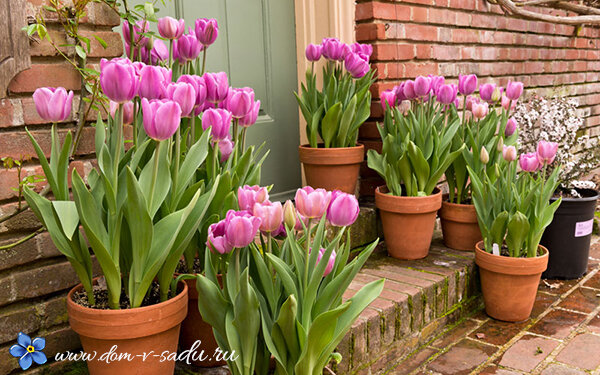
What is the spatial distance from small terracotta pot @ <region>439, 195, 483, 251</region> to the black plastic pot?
0.42 meters

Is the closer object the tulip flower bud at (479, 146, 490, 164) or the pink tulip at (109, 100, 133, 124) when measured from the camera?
the pink tulip at (109, 100, 133, 124)

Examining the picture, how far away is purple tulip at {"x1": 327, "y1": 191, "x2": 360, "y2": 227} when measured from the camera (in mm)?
1309

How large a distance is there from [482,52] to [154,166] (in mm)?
2934

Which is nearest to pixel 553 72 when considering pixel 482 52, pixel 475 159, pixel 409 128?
pixel 482 52

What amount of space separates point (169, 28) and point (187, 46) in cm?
9

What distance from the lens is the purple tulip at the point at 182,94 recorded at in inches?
53.1

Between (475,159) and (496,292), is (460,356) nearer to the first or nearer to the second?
(496,292)

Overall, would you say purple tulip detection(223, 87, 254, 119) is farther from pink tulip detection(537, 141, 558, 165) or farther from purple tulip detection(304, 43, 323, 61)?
pink tulip detection(537, 141, 558, 165)

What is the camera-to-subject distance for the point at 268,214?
1271 mm

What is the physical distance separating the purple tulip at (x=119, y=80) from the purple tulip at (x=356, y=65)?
144 centimetres

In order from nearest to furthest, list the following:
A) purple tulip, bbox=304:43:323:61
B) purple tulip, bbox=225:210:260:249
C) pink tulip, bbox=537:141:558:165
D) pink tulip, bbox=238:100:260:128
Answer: purple tulip, bbox=225:210:260:249, pink tulip, bbox=238:100:260:128, pink tulip, bbox=537:141:558:165, purple tulip, bbox=304:43:323:61

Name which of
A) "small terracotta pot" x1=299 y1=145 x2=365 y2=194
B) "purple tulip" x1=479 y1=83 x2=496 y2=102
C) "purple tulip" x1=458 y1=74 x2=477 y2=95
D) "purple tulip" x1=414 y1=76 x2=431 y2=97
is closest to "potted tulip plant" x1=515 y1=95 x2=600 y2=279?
"purple tulip" x1=479 y1=83 x2=496 y2=102

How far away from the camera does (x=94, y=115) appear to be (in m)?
1.85

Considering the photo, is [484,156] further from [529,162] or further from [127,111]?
[127,111]
